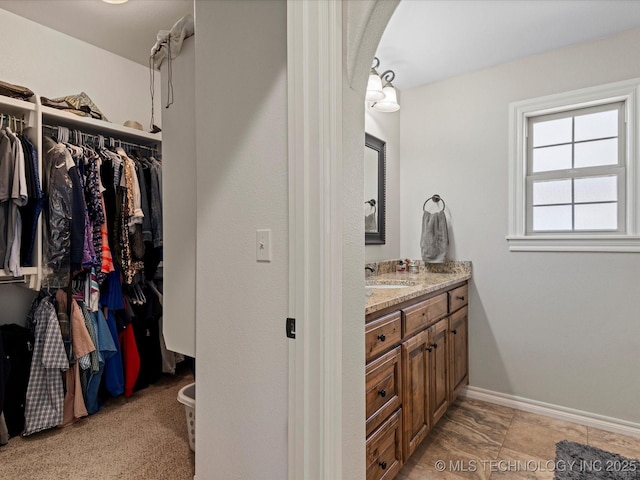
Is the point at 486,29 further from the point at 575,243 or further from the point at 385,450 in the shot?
the point at 385,450

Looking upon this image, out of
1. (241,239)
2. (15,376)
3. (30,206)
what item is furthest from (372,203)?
(15,376)

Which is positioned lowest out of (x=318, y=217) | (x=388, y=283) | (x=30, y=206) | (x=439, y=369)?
(x=439, y=369)

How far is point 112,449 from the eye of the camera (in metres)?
2.02

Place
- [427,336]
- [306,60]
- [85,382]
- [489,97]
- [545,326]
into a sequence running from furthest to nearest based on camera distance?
[489,97]
[545,326]
[85,382]
[427,336]
[306,60]

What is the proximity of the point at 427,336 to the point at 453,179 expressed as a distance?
1.47 metres

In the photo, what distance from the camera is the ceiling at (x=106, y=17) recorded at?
7.58 ft

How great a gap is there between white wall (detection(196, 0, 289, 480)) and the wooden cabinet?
1.49ft

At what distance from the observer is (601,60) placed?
7.89ft

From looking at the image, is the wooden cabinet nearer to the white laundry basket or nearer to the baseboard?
the baseboard

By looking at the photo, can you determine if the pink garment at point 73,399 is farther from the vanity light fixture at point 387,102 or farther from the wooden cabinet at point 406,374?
the vanity light fixture at point 387,102

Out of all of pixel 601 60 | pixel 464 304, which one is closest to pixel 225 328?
pixel 464 304

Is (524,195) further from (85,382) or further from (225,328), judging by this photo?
(85,382)

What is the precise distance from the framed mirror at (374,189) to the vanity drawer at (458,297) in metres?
0.67

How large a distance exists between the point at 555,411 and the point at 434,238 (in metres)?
1.44
